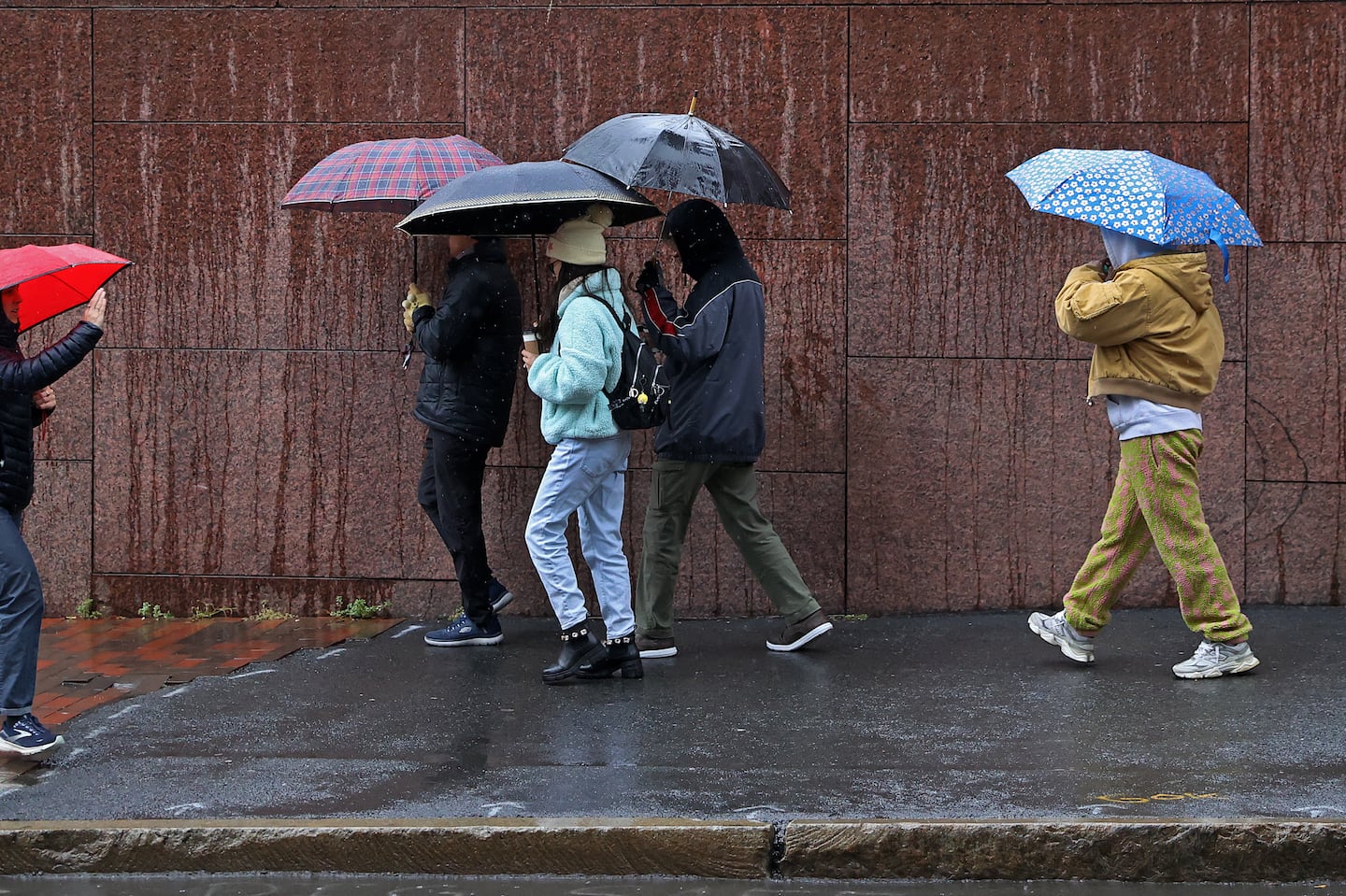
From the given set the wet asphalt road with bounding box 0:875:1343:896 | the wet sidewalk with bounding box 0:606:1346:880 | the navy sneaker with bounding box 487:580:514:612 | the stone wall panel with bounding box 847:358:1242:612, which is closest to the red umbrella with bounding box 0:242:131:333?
the wet sidewalk with bounding box 0:606:1346:880

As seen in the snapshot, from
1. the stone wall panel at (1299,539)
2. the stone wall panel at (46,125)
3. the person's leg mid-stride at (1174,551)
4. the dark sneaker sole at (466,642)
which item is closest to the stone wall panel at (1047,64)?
the stone wall panel at (1299,539)

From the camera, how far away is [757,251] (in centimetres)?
704

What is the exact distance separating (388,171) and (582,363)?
4.66 feet

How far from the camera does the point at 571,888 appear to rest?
3.88m

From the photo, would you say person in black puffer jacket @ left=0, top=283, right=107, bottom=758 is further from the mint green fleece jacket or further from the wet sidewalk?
the mint green fleece jacket

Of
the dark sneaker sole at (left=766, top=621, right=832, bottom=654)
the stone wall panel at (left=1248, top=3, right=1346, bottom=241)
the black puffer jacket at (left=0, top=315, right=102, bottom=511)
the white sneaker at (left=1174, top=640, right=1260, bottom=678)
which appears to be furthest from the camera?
the stone wall panel at (left=1248, top=3, right=1346, bottom=241)

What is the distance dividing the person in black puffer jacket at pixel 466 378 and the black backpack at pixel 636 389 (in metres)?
0.84

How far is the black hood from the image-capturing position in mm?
6062

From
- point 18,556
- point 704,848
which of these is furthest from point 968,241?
point 18,556

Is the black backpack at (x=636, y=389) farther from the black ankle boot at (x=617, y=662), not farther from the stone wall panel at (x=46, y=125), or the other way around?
the stone wall panel at (x=46, y=125)

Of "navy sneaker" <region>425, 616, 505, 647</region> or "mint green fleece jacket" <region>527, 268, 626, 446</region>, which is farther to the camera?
"navy sneaker" <region>425, 616, 505, 647</region>

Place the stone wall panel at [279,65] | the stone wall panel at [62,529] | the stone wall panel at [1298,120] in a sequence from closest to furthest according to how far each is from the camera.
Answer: the stone wall panel at [1298,120], the stone wall panel at [279,65], the stone wall panel at [62,529]

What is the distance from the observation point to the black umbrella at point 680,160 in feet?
18.0

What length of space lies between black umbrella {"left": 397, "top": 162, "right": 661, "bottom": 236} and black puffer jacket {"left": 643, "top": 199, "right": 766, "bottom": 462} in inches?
9.6
